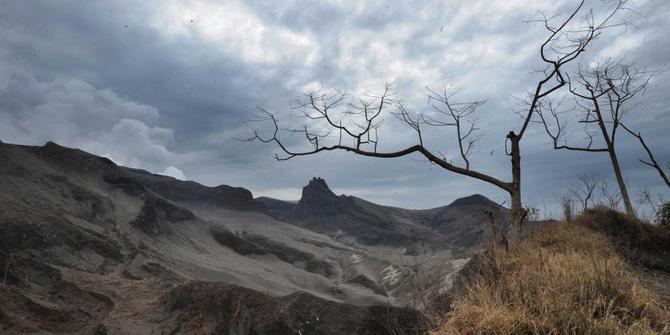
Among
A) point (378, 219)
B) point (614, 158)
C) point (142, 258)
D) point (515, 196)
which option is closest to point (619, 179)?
point (614, 158)

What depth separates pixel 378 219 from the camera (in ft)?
347

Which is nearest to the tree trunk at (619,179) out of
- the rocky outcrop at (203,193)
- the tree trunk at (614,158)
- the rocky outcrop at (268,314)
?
the tree trunk at (614,158)

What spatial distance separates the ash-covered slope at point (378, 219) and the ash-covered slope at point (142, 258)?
9861mm

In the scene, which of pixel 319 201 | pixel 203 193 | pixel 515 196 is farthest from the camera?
pixel 319 201

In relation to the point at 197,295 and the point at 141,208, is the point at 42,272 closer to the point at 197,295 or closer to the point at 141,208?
the point at 197,295

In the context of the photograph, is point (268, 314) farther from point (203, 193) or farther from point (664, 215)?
point (203, 193)

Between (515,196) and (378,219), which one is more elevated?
(378,219)

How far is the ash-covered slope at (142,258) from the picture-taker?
1187 centimetres

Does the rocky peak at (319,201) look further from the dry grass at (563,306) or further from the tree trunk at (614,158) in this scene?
the dry grass at (563,306)

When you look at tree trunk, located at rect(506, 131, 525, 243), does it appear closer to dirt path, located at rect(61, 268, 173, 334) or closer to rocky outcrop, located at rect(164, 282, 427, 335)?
rocky outcrop, located at rect(164, 282, 427, 335)

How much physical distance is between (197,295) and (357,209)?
A: 100040mm

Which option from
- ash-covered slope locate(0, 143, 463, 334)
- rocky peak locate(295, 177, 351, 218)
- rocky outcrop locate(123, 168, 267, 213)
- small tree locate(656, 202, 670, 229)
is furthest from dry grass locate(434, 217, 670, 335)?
rocky peak locate(295, 177, 351, 218)

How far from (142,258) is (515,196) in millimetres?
31732

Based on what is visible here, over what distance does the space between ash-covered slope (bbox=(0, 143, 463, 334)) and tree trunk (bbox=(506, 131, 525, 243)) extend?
5.04 feet
